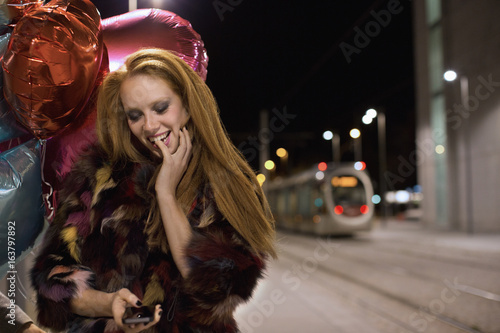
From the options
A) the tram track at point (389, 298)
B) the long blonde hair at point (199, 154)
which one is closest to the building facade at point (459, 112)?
the tram track at point (389, 298)

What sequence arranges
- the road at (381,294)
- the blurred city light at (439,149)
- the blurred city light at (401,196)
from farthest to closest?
the blurred city light at (401,196) < the blurred city light at (439,149) < the road at (381,294)

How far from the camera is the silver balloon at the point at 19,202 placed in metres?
1.76

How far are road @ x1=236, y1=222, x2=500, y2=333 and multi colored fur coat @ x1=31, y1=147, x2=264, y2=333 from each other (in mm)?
1127

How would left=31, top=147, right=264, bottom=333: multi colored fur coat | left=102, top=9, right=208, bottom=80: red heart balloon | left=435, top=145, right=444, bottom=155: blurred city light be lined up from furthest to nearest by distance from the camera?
left=435, top=145, right=444, bottom=155: blurred city light → left=102, top=9, right=208, bottom=80: red heart balloon → left=31, top=147, right=264, bottom=333: multi colored fur coat

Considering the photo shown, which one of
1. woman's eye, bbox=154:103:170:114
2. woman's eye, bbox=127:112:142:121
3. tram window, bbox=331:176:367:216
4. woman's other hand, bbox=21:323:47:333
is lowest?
tram window, bbox=331:176:367:216

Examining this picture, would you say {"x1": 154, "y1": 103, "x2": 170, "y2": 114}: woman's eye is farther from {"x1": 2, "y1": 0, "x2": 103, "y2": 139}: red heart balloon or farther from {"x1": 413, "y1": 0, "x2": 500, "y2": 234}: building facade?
{"x1": 413, "y1": 0, "x2": 500, "y2": 234}: building facade

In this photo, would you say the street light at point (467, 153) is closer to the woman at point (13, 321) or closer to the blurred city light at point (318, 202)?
the blurred city light at point (318, 202)

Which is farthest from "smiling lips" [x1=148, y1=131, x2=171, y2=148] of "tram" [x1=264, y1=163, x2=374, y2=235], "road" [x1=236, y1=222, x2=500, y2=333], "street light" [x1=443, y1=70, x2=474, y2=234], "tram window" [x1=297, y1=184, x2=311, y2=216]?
"tram window" [x1=297, y1=184, x2=311, y2=216]

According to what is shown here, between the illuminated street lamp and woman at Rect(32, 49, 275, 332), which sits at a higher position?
the illuminated street lamp

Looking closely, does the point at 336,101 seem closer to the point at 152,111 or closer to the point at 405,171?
the point at 405,171

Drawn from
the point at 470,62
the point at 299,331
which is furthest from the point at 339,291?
the point at 470,62

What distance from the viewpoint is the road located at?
6539 mm

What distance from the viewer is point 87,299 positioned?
1.66 m

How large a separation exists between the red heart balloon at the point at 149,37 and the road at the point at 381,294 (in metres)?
1.14
